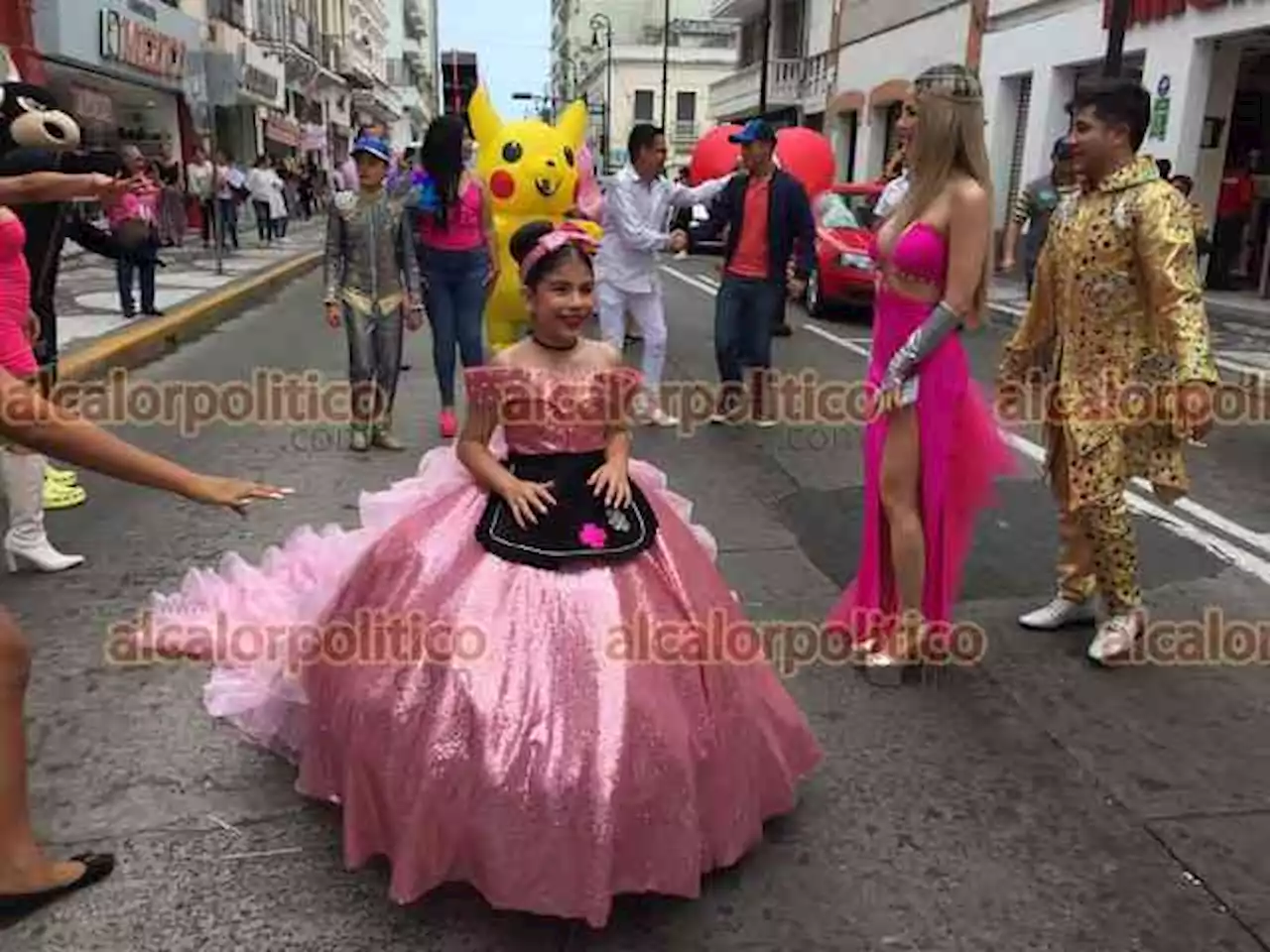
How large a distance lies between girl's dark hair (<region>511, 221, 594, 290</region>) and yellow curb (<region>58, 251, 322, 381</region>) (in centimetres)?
616

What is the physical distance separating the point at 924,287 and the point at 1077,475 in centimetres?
94

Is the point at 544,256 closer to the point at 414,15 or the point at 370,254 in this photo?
the point at 370,254

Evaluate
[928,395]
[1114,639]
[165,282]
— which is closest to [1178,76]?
[165,282]

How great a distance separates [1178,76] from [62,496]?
1592 centimetres

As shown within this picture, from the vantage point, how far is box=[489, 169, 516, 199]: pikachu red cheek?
7.47 m

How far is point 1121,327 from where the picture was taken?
394cm

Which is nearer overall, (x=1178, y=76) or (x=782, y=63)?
(x=1178, y=76)

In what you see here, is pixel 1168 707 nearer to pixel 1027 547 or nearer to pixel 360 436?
pixel 1027 547

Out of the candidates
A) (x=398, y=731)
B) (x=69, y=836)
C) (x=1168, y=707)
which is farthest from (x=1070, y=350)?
(x=69, y=836)

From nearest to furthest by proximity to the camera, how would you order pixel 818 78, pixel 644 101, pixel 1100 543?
pixel 1100 543, pixel 818 78, pixel 644 101

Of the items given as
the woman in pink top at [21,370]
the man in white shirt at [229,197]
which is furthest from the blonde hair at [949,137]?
the man in white shirt at [229,197]

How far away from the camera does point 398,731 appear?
2.54 m

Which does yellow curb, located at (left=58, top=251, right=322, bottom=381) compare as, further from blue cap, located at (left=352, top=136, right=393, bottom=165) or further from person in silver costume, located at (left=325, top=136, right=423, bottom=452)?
blue cap, located at (left=352, top=136, right=393, bottom=165)

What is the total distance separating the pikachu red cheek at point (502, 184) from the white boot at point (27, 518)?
11.3ft
